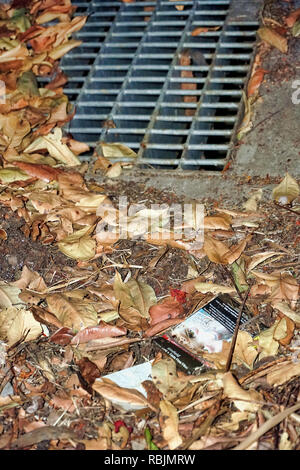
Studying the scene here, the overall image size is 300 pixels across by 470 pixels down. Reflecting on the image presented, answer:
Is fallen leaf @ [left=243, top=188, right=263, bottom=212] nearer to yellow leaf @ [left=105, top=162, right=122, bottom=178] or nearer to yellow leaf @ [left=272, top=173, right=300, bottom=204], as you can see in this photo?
yellow leaf @ [left=272, top=173, right=300, bottom=204]

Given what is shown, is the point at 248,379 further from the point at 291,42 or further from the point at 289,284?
the point at 291,42

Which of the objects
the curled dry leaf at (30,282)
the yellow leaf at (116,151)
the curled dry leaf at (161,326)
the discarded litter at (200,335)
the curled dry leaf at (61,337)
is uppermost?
the yellow leaf at (116,151)

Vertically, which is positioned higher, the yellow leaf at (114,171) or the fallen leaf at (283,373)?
the yellow leaf at (114,171)

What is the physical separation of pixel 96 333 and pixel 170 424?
42 cm

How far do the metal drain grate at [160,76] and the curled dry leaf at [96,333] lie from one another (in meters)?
0.90

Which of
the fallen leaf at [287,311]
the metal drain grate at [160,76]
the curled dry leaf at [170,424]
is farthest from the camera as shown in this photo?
the metal drain grate at [160,76]

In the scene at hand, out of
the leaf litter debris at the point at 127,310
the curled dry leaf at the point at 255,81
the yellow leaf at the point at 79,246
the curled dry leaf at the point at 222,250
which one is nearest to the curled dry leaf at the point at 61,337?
the leaf litter debris at the point at 127,310

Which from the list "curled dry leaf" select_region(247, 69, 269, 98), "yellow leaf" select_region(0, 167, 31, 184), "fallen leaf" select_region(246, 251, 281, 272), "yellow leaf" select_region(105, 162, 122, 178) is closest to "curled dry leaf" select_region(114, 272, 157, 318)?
"fallen leaf" select_region(246, 251, 281, 272)

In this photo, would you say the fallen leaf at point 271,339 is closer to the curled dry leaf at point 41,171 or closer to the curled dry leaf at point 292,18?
the curled dry leaf at point 41,171

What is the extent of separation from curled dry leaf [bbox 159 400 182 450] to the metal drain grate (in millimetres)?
1173

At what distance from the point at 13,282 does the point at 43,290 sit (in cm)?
13

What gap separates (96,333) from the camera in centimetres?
203

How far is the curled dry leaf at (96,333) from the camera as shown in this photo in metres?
2.02

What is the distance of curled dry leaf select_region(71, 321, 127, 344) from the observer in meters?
2.02
